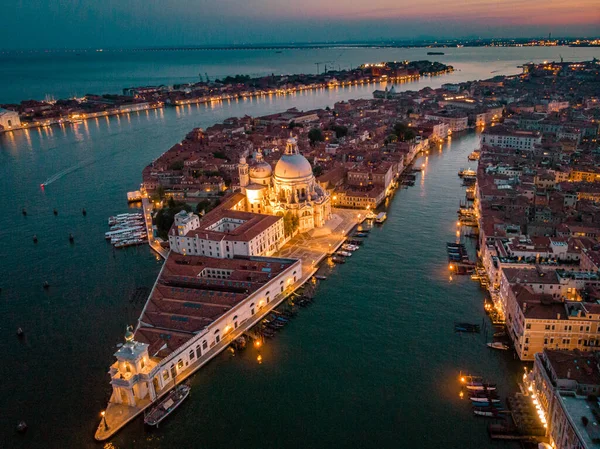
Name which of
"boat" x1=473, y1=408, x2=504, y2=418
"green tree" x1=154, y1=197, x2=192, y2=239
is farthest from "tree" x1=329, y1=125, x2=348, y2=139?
"boat" x1=473, y1=408, x2=504, y2=418

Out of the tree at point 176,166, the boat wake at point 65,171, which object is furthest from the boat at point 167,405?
the boat wake at point 65,171

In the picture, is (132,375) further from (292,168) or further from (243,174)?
(243,174)

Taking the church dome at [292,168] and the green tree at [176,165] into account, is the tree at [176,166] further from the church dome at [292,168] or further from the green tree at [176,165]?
the church dome at [292,168]

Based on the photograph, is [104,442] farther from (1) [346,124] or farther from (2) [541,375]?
(1) [346,124]

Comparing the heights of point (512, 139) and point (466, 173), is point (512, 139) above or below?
above

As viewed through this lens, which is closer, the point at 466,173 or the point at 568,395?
the point at 568,395

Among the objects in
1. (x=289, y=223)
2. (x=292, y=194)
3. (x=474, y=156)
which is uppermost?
(x=292, y=194)

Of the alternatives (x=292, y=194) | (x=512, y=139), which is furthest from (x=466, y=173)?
(x=292, y=194)

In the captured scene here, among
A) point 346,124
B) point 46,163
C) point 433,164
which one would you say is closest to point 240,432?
point 433,164
